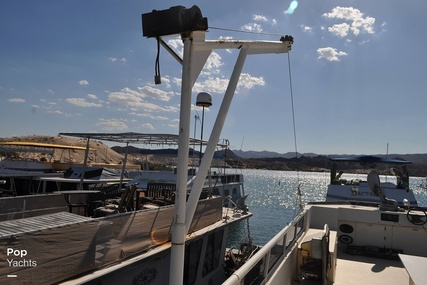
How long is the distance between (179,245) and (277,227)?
75.5ft

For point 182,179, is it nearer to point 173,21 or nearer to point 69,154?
point 173,21

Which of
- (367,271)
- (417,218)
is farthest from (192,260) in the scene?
(417,218)

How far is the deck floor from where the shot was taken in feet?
18.4

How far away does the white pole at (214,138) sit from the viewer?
264 cm

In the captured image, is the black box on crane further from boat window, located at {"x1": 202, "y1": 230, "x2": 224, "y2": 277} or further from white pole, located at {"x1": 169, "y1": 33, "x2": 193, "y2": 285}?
boat window, located at {"x1": 202, "y1": 230, "x2": 224, "y2": 277}

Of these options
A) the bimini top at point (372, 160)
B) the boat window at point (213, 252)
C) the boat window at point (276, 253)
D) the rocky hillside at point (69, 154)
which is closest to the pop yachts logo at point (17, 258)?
the boat window at point (276, 253)

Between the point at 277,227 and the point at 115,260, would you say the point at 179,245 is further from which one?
the point at 277,227

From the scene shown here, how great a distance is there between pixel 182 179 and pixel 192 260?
5.24 m

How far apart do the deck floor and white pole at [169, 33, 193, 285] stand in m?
4.15

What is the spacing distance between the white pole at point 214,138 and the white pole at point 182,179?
0.13 metres

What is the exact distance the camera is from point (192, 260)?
7152 millimetres

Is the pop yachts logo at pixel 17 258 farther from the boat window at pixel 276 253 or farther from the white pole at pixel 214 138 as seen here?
the boat window at pixel 276 253

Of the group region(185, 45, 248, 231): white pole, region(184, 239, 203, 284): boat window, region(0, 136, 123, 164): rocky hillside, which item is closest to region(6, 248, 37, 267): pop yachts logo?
region(185, 45, 248, 231): white pole

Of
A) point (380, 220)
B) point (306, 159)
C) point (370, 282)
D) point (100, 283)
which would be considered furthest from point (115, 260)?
point (306, 159)
